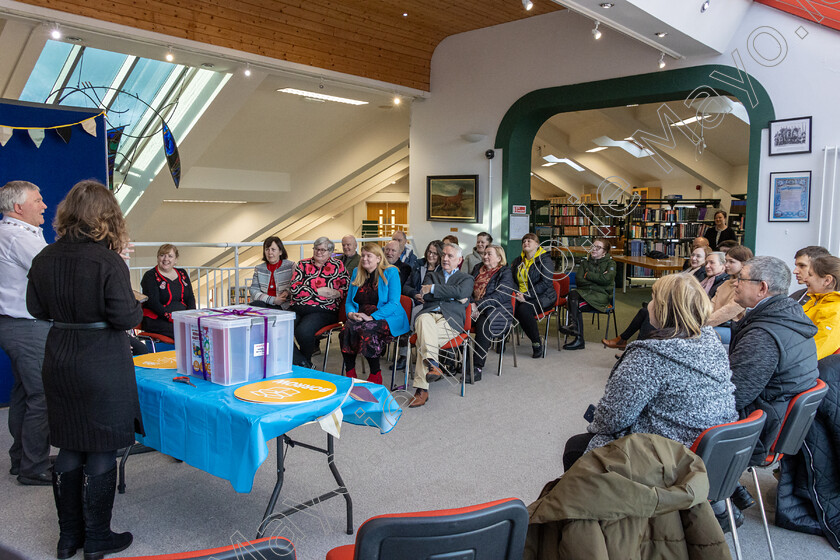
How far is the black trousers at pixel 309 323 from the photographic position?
5227 mm

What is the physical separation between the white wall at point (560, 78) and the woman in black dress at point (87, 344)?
5989 mm

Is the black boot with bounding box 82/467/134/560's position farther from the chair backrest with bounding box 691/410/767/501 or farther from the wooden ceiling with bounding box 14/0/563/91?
the wooden ceiling with bounding box 14/0/563/91

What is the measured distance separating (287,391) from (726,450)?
1740mm

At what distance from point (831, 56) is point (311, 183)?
823 centimetres

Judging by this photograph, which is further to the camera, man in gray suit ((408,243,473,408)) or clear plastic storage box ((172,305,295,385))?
man in gray suit ((408,243,473,408))

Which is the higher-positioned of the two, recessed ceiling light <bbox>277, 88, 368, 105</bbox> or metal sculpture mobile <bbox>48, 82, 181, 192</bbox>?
recessed ceiling light <bbox>277, 88, 368, 105</bbox>

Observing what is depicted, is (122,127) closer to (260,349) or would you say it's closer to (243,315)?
(243,315)

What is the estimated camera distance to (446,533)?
55.0 inches

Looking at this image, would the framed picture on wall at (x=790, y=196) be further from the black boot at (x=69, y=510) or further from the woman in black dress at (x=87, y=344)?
the black boot at (x=69, y=510)

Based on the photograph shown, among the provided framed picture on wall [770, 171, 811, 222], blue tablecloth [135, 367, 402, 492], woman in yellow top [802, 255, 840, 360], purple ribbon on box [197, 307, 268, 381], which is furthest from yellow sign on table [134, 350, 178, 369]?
framed picture on wall [770, 171, 811, 222]

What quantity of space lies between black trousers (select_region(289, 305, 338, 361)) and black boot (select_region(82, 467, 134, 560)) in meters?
2.65

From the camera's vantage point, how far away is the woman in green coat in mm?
6707

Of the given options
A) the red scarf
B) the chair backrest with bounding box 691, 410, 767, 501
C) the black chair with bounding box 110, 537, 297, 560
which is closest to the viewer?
the black chair with bounding box 110, 537, 297, 560

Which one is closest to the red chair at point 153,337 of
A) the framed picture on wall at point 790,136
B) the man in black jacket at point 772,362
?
the man in black jacket at point 772,362
